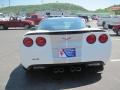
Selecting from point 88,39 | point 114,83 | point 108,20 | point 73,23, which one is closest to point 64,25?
point 73,23

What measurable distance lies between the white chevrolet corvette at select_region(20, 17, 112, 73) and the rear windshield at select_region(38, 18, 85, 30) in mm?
1254

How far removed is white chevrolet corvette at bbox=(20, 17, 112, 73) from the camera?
26.0ft

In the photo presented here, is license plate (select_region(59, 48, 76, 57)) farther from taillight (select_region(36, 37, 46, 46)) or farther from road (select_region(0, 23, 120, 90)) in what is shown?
road (select_region(0, 23, 120, 90))

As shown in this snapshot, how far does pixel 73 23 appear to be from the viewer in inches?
376

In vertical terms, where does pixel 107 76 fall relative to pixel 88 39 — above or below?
below

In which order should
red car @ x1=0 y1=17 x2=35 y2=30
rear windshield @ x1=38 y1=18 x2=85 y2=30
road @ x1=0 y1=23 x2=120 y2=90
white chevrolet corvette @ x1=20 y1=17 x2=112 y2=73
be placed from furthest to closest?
red car @ x1=0 y1=17 x2=35 y2=30 → rear windshield @ x1=38 y1=18 x2=85 y2=30 → white chevrolet corvette @ x1=20 y1=17 x2=112 y2=73 → road @ x1=0 y1=23 x2=120 y2=90

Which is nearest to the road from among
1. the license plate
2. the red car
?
the license plate

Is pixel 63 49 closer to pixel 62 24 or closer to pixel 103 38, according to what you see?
pixel 103 38

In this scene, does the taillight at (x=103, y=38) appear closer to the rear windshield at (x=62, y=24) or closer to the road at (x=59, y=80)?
the road at (x=59, y=80)

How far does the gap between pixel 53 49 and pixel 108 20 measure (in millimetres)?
34594

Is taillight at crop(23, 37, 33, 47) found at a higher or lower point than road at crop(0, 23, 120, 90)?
higher

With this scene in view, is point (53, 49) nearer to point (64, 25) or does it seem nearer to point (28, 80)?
point (28, 80)

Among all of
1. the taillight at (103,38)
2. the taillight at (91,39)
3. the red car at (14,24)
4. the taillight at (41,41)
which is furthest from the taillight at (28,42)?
the red car at (14,24)

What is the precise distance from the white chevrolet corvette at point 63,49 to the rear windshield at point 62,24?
125 centimetres
